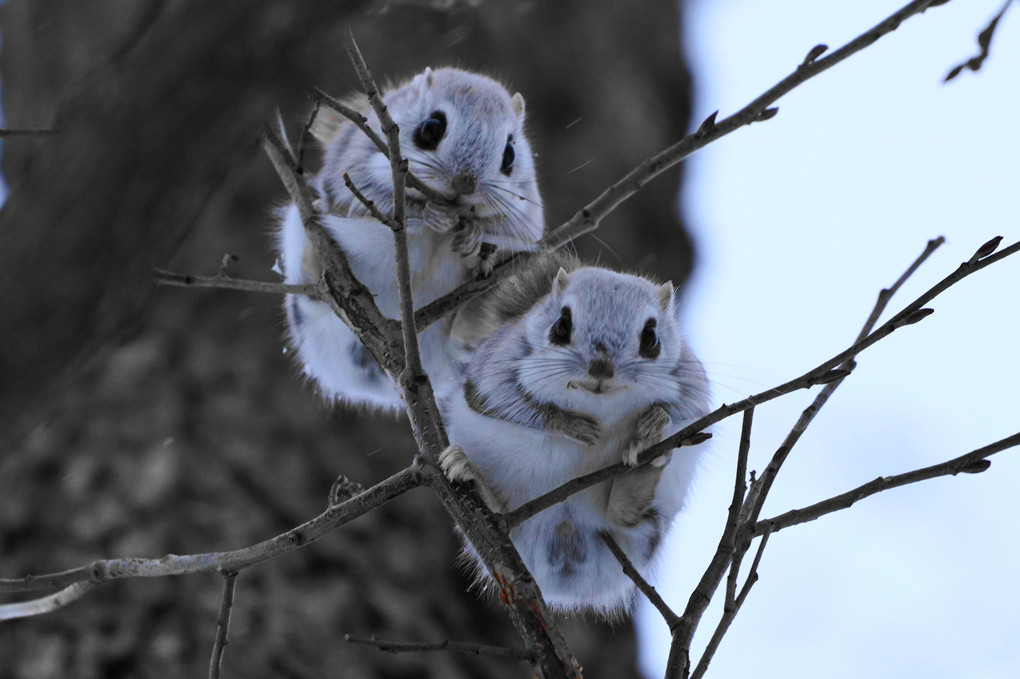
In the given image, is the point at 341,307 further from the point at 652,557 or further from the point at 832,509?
the point at 832,509

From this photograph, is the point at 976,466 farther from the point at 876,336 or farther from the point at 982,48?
the point at 982,48

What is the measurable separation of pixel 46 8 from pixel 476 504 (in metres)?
4.52

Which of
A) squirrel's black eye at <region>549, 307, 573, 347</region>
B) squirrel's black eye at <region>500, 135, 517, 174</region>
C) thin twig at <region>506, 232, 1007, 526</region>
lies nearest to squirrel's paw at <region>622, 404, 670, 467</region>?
squirrel's black eye at <region>549, 307, 573, 347</region>

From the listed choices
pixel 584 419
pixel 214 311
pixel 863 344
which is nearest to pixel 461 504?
pixel 584 419

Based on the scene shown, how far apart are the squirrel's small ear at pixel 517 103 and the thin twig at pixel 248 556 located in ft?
5.11

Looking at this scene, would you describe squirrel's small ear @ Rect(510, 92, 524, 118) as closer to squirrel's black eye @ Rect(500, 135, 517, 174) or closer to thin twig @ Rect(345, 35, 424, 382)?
squirrel's black eye @ Rect(500, 135, 517, 174)

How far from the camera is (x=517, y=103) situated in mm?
2936

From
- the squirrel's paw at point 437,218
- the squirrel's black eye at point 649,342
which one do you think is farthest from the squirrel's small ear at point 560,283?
the squirrel's paw at point 437,218

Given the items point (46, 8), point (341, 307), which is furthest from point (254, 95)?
point (46, 8)

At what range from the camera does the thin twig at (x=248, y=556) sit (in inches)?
64.1

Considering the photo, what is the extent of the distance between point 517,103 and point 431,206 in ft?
2.13

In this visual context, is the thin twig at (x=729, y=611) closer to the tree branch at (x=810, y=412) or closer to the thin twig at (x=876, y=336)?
the tree branch at (x=810, y=412)

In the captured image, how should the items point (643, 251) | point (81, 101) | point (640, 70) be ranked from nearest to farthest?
1. point (81, 101)
2. point (643, 251)
3. point (640, 70)

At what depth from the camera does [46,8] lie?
16.4ft
